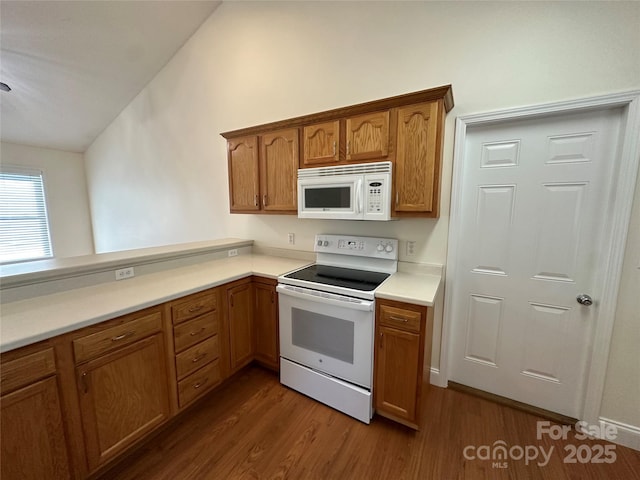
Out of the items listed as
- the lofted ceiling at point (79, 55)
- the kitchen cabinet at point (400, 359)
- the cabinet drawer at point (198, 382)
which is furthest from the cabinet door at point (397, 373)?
the lofted ceiling at point (79, 55)

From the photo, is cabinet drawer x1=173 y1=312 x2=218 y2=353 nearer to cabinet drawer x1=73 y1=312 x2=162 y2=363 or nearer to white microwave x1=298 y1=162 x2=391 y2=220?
cabinet drawer x1=73 y1=312 x2=162 y2=363

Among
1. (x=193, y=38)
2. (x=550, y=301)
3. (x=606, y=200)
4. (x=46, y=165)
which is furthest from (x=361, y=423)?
(x=46, y=165)

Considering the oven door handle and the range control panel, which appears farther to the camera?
the range control panel

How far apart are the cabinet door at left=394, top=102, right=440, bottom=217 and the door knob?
3.48 ft

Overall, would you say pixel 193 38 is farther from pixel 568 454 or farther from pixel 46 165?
pixel 568 454

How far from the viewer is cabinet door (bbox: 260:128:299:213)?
2202mm

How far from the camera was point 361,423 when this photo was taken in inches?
70.7

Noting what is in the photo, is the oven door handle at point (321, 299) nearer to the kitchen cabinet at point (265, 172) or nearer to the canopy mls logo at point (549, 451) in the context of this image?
the kitchen cabinet at point (265, 172)

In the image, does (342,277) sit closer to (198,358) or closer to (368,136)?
(368,136)

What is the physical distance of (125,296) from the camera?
154 cm

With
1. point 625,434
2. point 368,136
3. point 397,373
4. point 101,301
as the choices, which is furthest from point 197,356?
point 625,434

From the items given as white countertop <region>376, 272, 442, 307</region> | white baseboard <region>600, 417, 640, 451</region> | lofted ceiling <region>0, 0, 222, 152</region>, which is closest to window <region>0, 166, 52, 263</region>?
lofted ceiling <region>0, 0, 222, 152</region>

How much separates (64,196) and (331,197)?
17.4ft

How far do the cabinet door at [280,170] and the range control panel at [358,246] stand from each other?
42 centimetres
